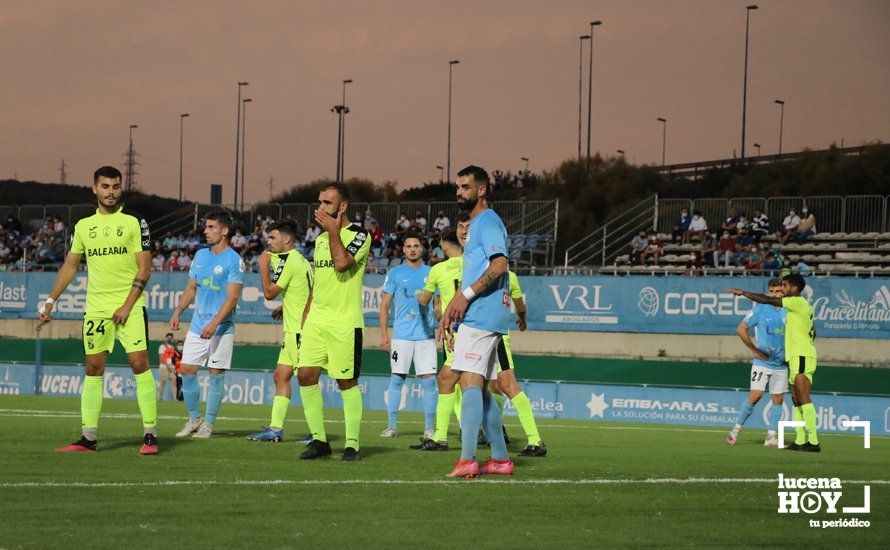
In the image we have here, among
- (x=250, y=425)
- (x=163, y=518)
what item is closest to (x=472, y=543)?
(x=163, y=518)

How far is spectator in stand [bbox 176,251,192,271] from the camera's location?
43747 mm

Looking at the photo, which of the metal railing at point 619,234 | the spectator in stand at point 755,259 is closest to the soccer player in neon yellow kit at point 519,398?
the spectator in stand at point 755,259

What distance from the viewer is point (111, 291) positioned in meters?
11.0

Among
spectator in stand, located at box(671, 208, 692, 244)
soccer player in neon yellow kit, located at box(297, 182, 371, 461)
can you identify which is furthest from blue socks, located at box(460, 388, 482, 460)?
spectator in stand, located at box(671, 208, 692, 244)

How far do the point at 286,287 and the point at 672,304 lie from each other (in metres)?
20.6

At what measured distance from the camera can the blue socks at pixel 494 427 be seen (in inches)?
393

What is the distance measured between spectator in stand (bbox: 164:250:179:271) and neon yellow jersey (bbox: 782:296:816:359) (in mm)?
31452

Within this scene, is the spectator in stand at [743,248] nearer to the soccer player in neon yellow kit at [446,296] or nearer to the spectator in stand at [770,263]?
the spectator in stand at [770,263]

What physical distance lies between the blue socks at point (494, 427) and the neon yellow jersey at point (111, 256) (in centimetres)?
335

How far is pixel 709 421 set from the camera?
2475cm

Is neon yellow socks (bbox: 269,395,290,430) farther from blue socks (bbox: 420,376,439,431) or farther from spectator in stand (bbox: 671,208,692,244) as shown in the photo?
spectator in stand (bbox: 671,208,692,244)

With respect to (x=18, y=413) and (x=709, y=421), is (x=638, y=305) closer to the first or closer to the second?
(x=709, y=421)

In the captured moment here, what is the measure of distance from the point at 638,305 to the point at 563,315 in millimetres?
2145

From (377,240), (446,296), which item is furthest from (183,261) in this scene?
(446,296)
